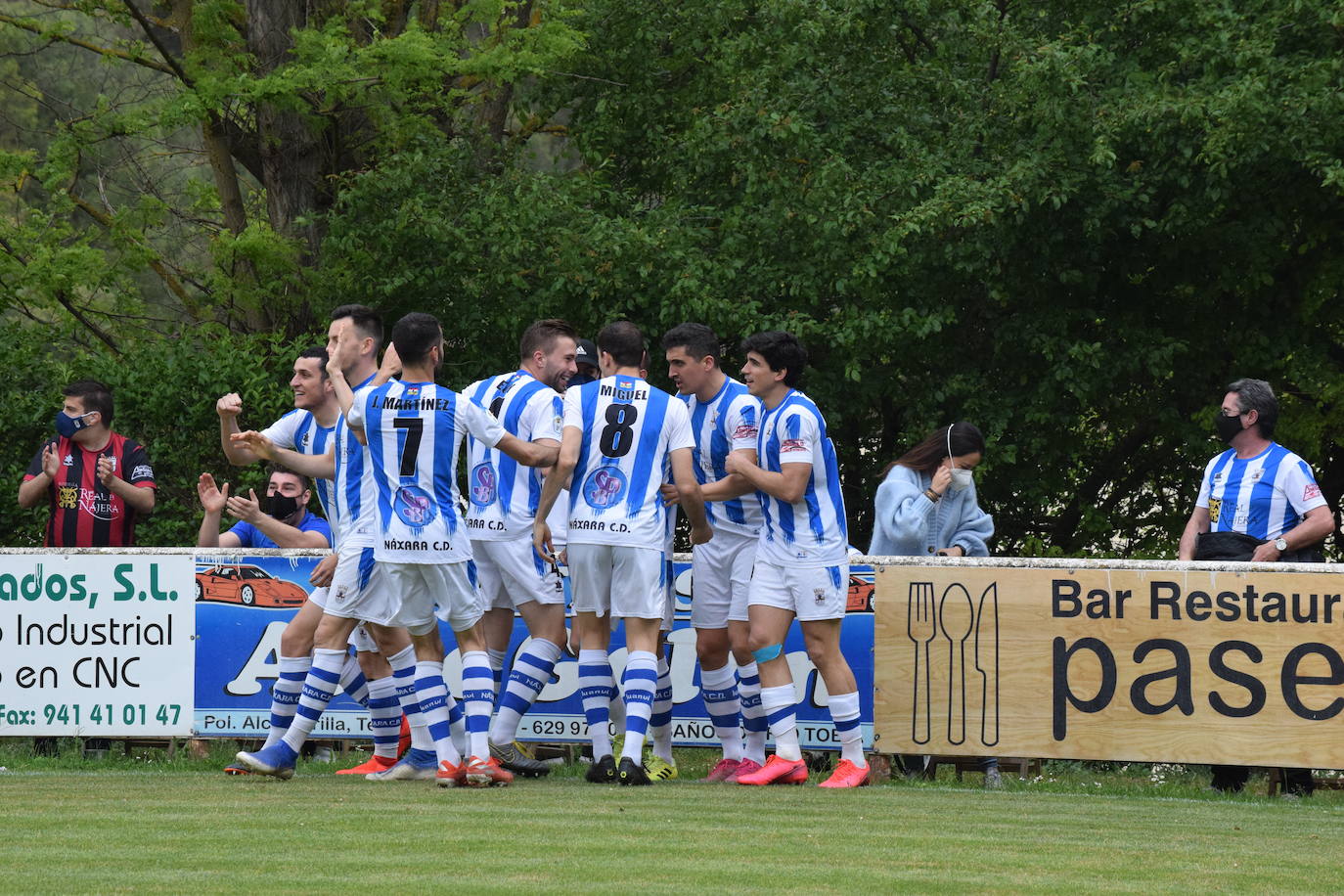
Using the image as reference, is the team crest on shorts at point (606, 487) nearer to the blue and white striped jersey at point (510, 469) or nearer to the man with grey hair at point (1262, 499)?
the blue and white striped jersey at point (510, 469)

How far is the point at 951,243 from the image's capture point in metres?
15.5

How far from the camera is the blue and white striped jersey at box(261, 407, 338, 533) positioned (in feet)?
31.1

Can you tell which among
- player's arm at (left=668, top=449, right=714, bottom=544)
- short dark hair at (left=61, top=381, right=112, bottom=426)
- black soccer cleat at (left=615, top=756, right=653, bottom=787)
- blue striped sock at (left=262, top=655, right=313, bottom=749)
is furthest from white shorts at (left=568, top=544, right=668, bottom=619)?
short dark hair at (left=61, top=381, right=112, bottom=426)

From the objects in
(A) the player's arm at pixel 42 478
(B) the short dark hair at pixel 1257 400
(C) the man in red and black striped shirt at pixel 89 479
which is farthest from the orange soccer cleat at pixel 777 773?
(A) the player's arm at pixel 42 478

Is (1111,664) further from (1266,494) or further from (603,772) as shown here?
(603,772)

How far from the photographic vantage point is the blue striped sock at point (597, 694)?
900cm

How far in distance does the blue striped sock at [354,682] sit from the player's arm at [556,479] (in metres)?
1.62

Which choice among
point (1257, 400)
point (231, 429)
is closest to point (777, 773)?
point (231, 429)

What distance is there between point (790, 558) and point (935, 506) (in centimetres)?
151

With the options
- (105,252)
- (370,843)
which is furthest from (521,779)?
(105,252)

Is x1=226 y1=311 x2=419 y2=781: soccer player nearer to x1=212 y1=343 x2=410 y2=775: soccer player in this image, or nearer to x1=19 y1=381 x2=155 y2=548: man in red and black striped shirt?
x1=212 y1=343 x2=410 y2=775: soccer player

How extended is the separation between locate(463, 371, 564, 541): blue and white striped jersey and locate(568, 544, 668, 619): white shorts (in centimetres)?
67

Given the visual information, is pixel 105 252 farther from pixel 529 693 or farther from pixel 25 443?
pixel 529 693

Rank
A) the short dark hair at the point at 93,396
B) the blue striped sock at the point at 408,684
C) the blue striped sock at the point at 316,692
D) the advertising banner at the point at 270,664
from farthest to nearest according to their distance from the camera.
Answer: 1. the short dark hair at the point at 93,396
2. the advertising banner at the point at 270,664
3. the blue striped sock at the point at 408,684
4. the blue striped sock at the point at 316,692
